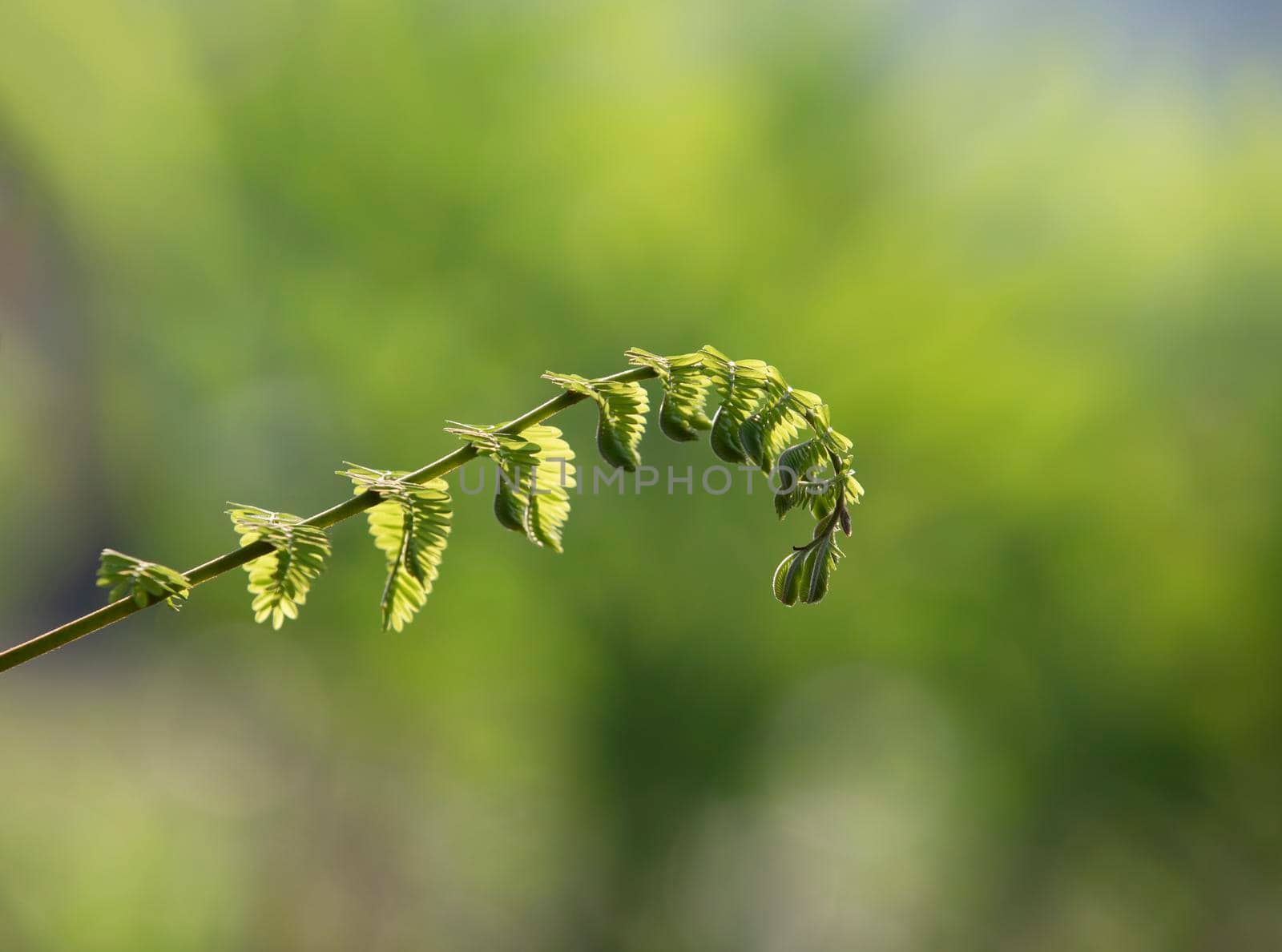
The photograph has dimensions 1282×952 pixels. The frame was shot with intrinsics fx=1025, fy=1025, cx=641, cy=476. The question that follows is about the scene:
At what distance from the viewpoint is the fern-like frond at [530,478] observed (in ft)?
0.98

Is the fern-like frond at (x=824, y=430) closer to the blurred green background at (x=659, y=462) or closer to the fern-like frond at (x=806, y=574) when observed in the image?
the fern-like frond at (x=806, y=574)

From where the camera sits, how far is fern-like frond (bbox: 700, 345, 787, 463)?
0.33 metres

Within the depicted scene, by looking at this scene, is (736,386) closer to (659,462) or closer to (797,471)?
(797,471)

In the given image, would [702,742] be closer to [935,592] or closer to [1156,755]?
[935,592]

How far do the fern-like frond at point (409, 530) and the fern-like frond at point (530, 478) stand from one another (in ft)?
0.06

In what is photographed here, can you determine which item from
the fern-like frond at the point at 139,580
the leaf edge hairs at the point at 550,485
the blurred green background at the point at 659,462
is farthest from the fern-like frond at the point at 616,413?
the blurred green background at the point at 659,462

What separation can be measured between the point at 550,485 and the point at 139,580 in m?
0.13

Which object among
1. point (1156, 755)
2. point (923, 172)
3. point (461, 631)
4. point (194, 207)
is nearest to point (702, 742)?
point (461, 631)

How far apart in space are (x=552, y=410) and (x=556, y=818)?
1.84m

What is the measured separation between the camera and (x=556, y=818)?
199 centimetres

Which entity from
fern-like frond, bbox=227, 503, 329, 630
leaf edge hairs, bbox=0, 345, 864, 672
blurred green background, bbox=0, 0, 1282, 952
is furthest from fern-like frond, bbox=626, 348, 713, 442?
blurred green background, bbox=0, 0, 1282, 952

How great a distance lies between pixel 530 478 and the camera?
31 cm

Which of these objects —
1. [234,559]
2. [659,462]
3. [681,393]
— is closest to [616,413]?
[681,393]

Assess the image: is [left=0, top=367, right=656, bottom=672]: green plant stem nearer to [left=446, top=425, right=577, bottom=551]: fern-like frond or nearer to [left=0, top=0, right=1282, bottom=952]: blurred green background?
[left=446, top=425, right=577, bottom=551]: fern-like frond
